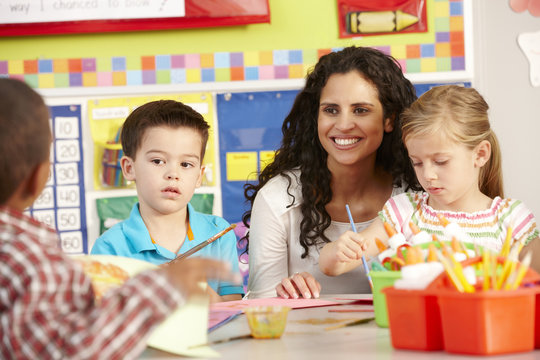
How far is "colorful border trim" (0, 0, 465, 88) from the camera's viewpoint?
267 centimetres

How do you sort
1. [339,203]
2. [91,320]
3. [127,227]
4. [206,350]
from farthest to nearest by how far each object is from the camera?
[339,203] → [127,227] → [206,350] → [91,320]

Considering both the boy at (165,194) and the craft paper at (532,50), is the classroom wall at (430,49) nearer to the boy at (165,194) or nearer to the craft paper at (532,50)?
the craft paper at (532,50)

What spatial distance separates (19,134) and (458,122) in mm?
976

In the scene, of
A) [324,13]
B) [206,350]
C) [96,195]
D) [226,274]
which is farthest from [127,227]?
[324,13]

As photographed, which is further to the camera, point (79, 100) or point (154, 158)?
point (79, 100)

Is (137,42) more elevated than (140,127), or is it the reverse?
(137,42)

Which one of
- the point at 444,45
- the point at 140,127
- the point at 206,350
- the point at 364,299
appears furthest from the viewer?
the point at 444,45

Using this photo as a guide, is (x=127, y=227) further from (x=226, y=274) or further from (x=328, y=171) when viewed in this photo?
(x=226, y=274)

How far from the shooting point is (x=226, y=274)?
74 centimetres

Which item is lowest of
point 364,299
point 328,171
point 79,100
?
point 364,299

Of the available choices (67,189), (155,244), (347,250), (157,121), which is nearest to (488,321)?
(347,250)

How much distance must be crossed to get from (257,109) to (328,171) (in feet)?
3.01

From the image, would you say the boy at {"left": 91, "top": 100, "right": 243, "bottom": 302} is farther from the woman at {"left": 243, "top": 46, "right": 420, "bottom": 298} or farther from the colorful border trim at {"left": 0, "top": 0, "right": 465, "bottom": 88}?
the colorful border trim at {"left": 0, "top": 0, "right": 465, "bottom": 88}

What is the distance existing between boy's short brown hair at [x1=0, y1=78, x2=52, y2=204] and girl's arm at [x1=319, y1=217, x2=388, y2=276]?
2.24ft
